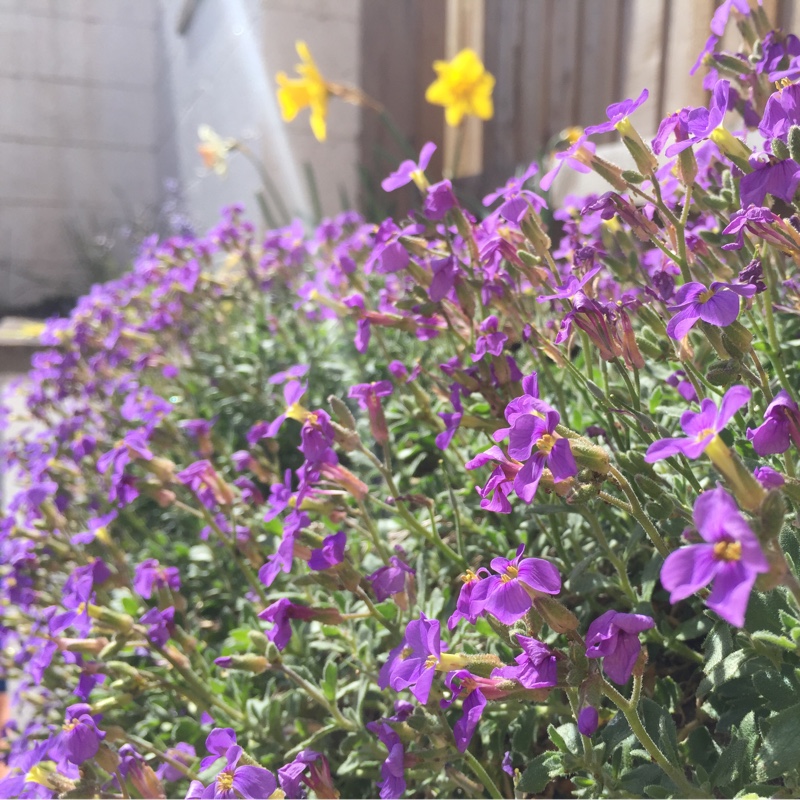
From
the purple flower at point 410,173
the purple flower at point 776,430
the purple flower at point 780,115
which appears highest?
the purple flower at point 780,115

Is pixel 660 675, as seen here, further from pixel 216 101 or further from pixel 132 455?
pixel 216 101

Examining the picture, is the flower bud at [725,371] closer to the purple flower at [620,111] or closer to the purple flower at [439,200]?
the purple flower at [620,111]

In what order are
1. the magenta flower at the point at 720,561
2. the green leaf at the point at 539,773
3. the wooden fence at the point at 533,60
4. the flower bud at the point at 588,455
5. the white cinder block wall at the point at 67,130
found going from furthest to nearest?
the white cinder block wall at the point at 67,130 < the wooden fence at the point at 533,60 < the green leaf at the point at 539,773 < the flower bud at the point at 588,455 < the magenta flower at the point at 720,561

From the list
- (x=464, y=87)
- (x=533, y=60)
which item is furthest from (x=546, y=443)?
(x=533, y=60)

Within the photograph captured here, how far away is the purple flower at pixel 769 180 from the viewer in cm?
72

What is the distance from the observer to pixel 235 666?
0.98 meters

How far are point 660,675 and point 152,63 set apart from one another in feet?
27.4

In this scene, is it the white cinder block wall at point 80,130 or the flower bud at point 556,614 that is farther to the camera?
the white cinder block wall at point 80,130

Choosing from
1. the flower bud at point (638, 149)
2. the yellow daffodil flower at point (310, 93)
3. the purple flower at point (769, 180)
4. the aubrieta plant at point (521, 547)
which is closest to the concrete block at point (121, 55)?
the yellow daffodil flower at point (310, 93)

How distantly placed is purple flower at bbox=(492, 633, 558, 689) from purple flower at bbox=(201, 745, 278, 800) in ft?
0.82

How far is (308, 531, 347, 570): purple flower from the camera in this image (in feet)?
2.97

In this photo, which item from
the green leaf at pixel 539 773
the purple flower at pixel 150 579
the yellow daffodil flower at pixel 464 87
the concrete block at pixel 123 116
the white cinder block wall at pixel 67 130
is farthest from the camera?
the concrete block at pixel 123 116

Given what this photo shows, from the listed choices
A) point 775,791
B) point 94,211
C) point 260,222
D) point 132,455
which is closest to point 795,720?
point 775,791

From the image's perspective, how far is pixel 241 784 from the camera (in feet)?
2.32
